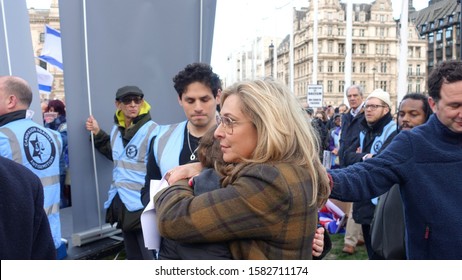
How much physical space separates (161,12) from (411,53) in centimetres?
9612

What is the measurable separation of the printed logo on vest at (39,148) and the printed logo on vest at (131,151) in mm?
633

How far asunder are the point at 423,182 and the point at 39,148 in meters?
2.77

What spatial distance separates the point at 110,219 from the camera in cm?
407

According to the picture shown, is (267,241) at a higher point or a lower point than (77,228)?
higher

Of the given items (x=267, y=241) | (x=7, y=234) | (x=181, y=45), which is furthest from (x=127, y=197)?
(x=267, y=241)

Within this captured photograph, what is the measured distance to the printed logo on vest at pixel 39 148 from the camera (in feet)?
10.9

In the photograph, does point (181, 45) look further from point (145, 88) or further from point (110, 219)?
point (110, 219)

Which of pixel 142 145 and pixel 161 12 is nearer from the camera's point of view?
pixel 142 145

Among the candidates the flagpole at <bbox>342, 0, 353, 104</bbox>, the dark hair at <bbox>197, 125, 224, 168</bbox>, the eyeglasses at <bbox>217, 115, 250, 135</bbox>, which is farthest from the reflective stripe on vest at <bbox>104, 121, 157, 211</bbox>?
the flagpole at <bbox>342, 0, 353, 104</bbox>

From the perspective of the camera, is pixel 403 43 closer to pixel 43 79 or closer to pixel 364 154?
pixel 364 154

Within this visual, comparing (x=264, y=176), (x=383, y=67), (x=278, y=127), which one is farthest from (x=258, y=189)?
(x=383, y=67)

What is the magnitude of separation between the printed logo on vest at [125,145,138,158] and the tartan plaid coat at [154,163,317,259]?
264 centimetres

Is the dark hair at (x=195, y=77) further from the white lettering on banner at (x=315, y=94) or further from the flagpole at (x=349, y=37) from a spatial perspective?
the flagpole at (x=349, y=37)

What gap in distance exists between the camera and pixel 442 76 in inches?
78.9
